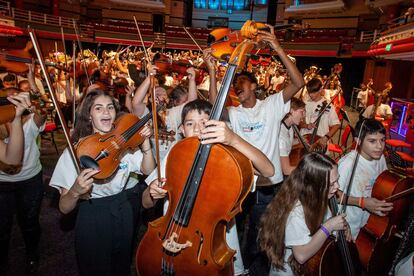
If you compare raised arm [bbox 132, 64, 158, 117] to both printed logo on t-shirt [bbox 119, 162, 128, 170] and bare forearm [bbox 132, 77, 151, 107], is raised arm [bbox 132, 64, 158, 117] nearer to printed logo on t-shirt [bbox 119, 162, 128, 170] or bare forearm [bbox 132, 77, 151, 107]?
bare forearm [bbox 132, 77, 151, 107]

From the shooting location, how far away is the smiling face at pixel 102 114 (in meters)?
2.06

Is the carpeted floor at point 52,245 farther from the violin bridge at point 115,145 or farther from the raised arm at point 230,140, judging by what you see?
the raised arm at point 230,140

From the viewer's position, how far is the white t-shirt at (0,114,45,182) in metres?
2.48

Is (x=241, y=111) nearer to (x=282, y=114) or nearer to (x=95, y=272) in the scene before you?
(x=282, y=114)

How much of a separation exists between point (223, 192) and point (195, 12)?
3460 centimetres

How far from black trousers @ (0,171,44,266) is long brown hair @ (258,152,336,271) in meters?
2.14

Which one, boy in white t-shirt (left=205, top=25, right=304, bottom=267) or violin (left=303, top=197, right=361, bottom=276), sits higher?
boy in white t-shirt (left=205, top=25, right=304, bottom=267)

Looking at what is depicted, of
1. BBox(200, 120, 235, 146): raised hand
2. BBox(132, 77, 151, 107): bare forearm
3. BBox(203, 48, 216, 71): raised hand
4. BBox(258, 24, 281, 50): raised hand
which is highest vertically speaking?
BBox(258, 24, 281, 50): raised hand

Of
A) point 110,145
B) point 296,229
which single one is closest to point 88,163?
point 110,145

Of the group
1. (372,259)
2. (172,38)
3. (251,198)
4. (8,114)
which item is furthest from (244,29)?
(172,38)

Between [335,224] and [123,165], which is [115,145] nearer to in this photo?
[123,165]

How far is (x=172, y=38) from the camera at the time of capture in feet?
77.9

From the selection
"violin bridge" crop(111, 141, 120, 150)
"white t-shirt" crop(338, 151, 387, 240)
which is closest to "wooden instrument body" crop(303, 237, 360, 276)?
"white t-shirt" crop(338, 151, 387, 240)

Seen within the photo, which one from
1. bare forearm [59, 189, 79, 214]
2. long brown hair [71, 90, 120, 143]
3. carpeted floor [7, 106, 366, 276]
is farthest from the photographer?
carpeted floor [7, 106, 366, 276]
